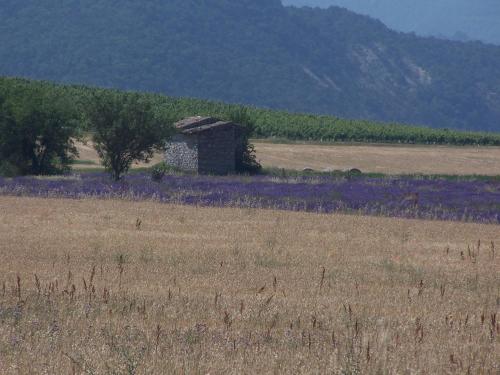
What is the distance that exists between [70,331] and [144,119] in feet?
114

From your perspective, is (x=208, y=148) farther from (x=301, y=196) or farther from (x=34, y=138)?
(x=301, y=196)

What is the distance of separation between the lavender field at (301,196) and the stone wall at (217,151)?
1882cm

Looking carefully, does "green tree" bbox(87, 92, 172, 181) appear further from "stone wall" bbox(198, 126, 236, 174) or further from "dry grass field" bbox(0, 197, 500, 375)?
"dry grass field" bbox(0, 197, 500, 375)

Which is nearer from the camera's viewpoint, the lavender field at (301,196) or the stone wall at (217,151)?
the lavender field at (301,196)

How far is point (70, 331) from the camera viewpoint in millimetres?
10359

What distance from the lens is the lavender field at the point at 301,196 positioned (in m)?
31.6

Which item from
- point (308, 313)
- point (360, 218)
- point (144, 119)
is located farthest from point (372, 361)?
point (144, 119)

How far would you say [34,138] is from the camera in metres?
49.7

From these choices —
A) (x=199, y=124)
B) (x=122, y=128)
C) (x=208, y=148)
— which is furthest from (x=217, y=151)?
(x=122, y=128)

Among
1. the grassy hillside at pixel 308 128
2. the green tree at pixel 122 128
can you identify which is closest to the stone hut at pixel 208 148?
the green tree at pixel 122 128

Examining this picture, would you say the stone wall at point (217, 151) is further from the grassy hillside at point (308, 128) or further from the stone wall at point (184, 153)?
the grassy hillside at point (308, 128)

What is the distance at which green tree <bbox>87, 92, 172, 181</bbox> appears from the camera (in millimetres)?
44062

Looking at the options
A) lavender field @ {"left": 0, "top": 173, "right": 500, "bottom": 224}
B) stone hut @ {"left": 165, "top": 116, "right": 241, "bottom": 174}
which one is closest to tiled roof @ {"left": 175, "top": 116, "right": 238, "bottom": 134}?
stone hut @ {"left": 165, "top": 116, "right": 241, "bottom": 174}

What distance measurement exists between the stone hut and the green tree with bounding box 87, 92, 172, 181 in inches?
561
